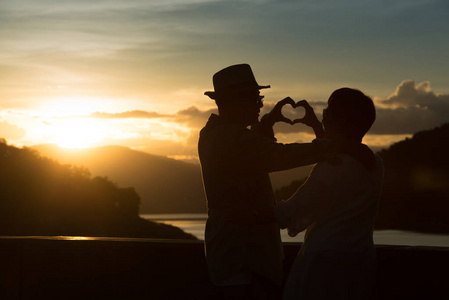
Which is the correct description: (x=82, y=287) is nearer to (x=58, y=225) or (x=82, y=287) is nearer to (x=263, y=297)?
(x=263, y=297)

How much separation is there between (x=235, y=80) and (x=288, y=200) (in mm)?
916

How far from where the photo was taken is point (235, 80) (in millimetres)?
3957

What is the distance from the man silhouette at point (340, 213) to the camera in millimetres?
3375

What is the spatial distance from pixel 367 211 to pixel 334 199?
0.70ft

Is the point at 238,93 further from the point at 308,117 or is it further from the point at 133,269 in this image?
the point at 133,269

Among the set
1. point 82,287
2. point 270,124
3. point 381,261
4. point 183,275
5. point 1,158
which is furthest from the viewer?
point 1,158

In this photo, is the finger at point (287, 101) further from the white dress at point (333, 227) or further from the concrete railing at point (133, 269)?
the concrete railing at point (133, 269)

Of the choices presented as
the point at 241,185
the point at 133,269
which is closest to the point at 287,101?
the point at 241,185

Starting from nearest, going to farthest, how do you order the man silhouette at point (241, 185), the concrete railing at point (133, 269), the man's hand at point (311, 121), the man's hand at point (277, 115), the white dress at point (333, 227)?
1. the white dress at point (333, 227)
2. the man silhouette at point (241, 185)
3. the man's hand at point (311, 121)
4. the man's hand at point (277, 115)
5. the concrete railing at point (133, 269)

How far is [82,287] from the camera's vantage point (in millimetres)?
6262

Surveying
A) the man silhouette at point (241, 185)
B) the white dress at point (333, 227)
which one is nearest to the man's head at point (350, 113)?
the white dress at point (333, 227)

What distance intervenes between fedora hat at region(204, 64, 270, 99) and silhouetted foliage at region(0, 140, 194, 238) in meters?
147

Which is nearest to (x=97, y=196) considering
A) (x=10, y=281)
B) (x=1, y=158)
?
(x=1, y=158)

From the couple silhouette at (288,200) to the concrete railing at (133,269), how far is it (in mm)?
1650
